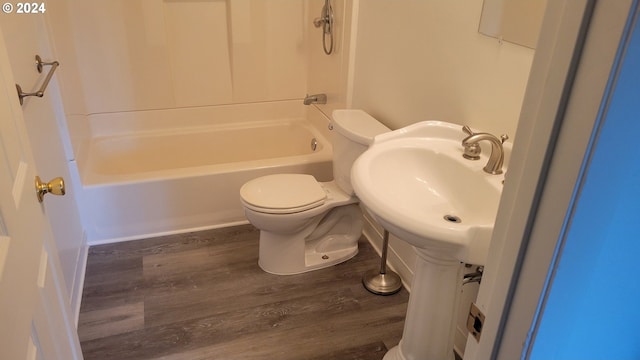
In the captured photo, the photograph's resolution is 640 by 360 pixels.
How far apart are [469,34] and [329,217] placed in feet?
3.79

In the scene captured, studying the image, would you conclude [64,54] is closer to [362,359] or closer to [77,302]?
[77,302]

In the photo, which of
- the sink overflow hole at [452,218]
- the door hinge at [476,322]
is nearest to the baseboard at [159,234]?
the sink overflow hole at [452,218]

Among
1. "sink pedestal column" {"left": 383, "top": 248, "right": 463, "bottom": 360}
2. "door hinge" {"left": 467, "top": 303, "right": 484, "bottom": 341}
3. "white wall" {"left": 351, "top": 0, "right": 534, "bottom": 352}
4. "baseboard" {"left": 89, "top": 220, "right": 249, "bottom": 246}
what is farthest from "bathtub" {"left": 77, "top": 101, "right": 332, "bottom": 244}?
"door hinge" {"left": 467, "top": 303, "right": 484, "bottom": 341}

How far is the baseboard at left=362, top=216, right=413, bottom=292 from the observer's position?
2.32 m

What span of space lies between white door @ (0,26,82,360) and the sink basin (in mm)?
817

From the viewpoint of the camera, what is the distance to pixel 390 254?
2.47 meters

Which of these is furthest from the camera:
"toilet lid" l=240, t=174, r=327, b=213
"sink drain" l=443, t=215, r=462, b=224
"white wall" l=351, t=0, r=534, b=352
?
"toilet lid" l=240, t=174, r=327, b=213

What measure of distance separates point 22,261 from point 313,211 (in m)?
1.49

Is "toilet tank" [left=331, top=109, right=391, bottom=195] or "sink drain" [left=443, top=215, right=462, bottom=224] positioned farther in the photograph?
"toilet tank" [left=331, top=109, right=391, bottom=195]

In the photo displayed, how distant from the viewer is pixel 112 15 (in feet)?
9.20

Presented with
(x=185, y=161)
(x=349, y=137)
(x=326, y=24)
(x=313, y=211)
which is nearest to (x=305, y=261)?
(x=313, y=211)

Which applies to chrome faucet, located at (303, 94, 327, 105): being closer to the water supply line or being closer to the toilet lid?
the water supply line

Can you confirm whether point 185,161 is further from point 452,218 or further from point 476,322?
point 476,322

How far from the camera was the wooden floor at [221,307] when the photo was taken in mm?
1957
